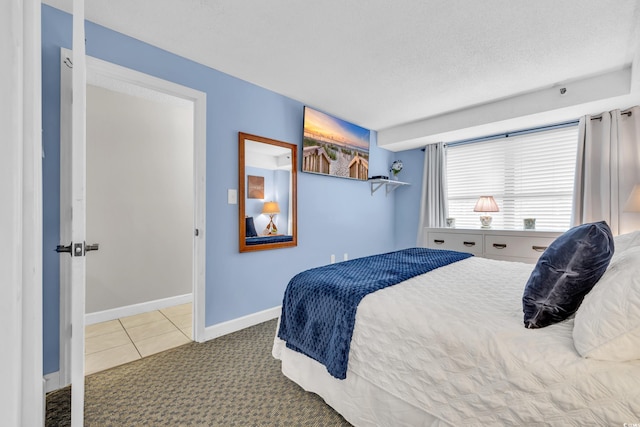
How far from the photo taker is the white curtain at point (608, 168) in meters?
2.72

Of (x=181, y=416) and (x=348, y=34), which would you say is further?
(x=348, y=34)

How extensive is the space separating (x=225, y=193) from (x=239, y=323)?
1212mm

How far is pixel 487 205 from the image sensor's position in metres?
3.54

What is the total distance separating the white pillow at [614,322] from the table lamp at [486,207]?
2.81 metres

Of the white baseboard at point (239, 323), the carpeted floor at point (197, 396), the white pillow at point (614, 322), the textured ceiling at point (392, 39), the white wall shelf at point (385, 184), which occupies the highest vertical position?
the textured ceiling at point (392, 39)

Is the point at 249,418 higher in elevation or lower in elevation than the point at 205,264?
lower

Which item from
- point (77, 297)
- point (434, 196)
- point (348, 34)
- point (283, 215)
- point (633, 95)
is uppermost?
point (348, 34)

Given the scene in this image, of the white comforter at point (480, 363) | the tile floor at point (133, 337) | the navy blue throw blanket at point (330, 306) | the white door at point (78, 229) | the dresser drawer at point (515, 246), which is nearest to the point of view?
the white comforter at point (480, 363)

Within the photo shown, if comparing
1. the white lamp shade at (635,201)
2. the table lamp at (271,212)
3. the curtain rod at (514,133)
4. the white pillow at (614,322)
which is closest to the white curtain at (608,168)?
the curtain rod at (514,133)

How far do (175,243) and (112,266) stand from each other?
→ 0.64 m

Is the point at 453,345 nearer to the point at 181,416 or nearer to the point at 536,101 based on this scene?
the point at 181,416

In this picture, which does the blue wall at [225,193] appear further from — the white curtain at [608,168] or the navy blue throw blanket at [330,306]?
the white curtain at [608,168]

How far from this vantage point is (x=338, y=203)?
368 cm

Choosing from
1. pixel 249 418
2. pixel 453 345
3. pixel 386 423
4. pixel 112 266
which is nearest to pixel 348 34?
pixel 453 345
